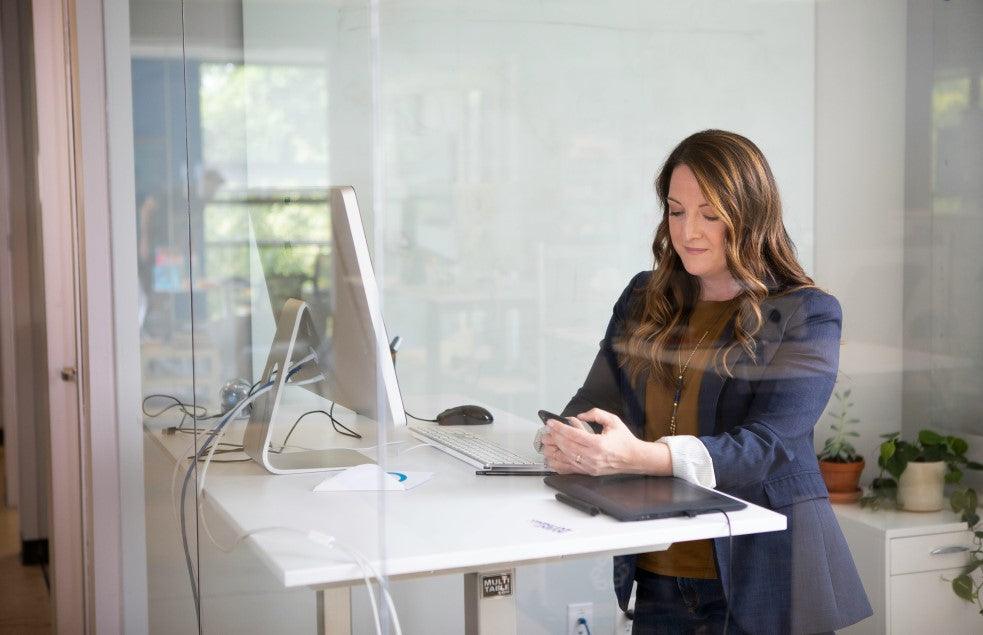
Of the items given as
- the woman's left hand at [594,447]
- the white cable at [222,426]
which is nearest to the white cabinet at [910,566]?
the woman's left hand at [594,447]

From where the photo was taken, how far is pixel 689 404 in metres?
1.24

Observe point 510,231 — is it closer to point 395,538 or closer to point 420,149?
point 420,149

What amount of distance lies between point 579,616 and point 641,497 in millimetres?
217

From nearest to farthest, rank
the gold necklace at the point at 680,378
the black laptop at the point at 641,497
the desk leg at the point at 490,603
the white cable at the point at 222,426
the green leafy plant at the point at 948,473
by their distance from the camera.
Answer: the green leafy plant at the point at 948,473 < the gold necklace at the point at 680,378 < the black laptop at the point at 641,497 < the desk leg at the point at 490,603 < the white cable at the point at 222,426

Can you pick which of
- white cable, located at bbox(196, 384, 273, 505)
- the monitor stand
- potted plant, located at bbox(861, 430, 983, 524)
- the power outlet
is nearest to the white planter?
potted plant, located at bbox(861, 430, 983, 524)

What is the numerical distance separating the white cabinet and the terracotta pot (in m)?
0.01

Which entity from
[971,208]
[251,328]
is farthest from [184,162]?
[971,208]

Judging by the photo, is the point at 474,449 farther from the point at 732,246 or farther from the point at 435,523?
the point at 732,246

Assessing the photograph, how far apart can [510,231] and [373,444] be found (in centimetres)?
30

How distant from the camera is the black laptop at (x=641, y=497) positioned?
4.18 ft

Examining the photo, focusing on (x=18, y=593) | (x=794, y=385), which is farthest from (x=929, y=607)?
(x=18, y=593)

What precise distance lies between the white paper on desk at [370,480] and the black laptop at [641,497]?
0.67ft

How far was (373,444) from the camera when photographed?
49.9 inches

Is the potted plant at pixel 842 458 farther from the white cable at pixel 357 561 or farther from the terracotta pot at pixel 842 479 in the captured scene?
the white cable at pixel 357 561
